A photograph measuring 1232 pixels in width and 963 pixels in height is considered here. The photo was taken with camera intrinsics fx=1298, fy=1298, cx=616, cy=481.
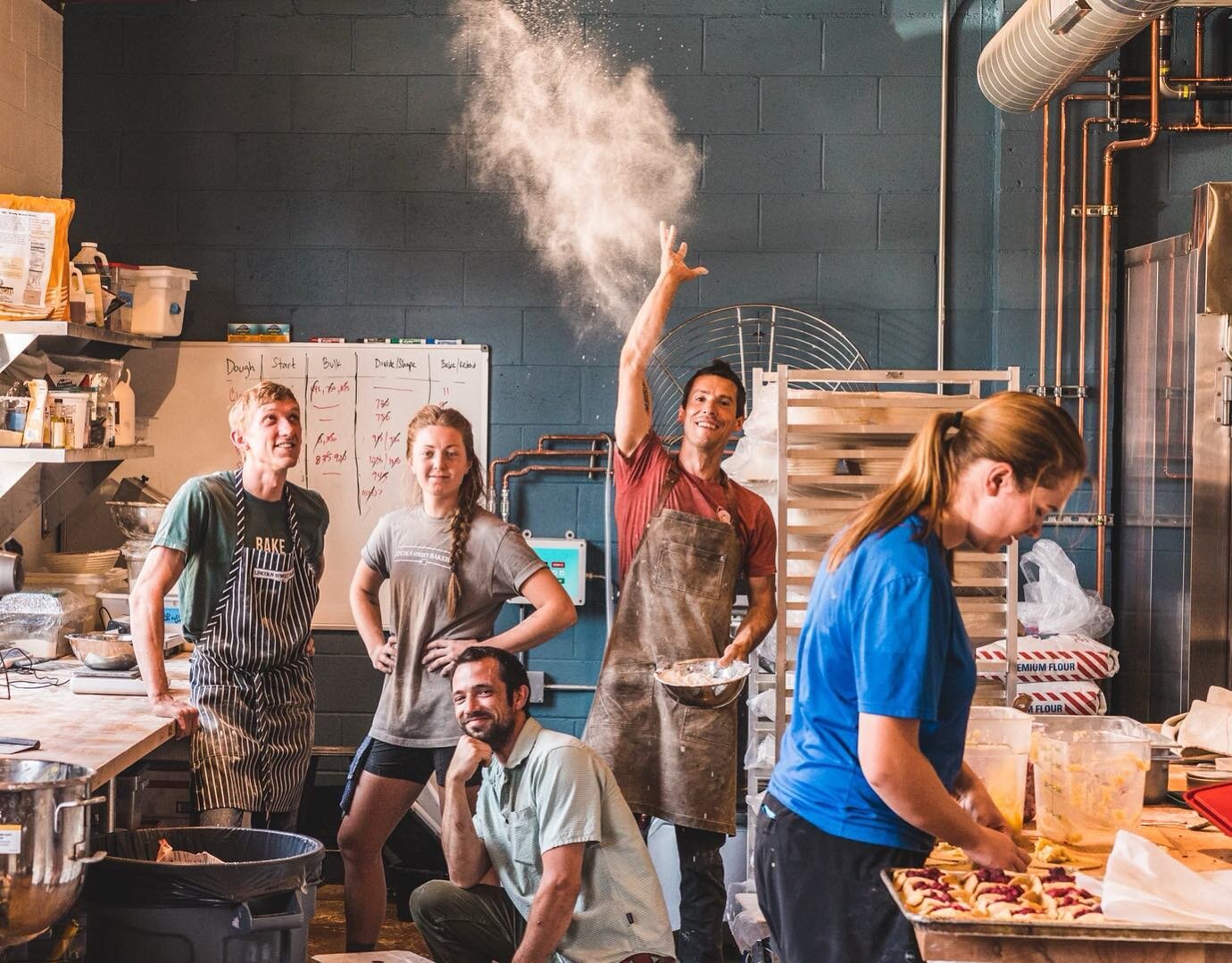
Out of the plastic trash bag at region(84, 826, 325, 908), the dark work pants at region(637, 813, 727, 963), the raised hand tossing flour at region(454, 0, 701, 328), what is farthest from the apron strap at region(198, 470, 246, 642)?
the raised hand tossing flour at region(454, 0, 701, 328)

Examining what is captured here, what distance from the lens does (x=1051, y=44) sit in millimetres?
3549

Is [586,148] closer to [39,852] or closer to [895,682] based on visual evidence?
[39,852]

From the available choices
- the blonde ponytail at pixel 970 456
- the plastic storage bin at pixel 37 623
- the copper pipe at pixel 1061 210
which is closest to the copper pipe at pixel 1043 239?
the copper pipe at pixel 1061 210

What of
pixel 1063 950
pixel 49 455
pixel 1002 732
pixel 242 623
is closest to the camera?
pixel 1063 950

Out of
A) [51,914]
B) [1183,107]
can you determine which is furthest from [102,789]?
[1183,107]

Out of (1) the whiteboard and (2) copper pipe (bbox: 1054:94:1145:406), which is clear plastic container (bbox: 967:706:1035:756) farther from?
(1) the whiteboard

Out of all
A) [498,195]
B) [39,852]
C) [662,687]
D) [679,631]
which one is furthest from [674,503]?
[498,195]

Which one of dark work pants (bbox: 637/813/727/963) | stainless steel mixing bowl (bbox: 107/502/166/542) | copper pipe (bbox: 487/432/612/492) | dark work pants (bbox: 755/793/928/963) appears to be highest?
copper pipe (bbox: 487/432/612/492)

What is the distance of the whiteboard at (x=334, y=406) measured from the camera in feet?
15.1

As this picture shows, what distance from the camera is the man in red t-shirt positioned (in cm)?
312

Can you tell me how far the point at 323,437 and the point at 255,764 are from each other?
1796mm

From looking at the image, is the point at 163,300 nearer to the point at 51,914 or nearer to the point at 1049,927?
the point at 51,914

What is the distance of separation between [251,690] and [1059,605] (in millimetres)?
2580

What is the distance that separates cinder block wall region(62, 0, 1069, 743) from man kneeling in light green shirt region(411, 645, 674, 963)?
1839 mm
